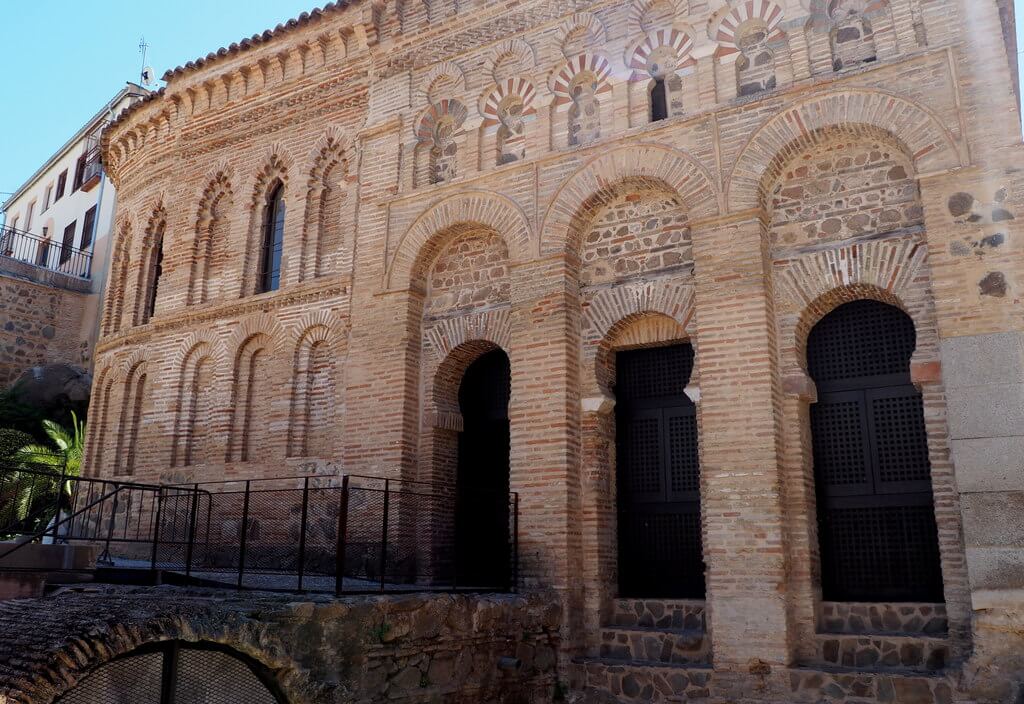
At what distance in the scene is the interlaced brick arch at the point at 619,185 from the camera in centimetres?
942

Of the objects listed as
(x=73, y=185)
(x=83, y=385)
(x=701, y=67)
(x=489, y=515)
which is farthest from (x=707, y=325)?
(x=73, y=185)

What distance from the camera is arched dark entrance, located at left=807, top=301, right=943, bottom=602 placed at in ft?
27.1

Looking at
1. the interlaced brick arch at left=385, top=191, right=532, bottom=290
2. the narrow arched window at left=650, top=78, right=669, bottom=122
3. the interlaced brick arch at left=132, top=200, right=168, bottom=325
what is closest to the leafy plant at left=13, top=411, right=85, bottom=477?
the interlaced brick arch at left=132, top=200, right=168, bottom=325

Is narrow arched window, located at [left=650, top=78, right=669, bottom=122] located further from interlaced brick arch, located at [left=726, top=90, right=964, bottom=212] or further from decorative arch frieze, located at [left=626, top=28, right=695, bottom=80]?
interlaced brick arch, located at [left=726, top=90, right=964, bottom=212]

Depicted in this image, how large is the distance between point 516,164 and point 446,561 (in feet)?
16.3

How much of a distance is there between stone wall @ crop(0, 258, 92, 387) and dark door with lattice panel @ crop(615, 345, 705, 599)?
15450mm

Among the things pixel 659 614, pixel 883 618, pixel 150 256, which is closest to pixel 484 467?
pixel 659 614

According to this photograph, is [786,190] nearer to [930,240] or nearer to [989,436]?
[930,240]

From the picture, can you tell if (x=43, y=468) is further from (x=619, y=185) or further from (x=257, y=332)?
(x=619, y=185)

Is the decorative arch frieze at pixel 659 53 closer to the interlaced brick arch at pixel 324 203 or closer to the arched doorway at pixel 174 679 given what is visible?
the interlaced brick arch at pixel 324 203

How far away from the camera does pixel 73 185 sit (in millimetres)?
25891

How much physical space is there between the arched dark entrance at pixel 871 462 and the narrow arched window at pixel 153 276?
11.3m

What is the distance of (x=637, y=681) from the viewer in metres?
8.67

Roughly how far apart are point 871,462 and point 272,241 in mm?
9410
